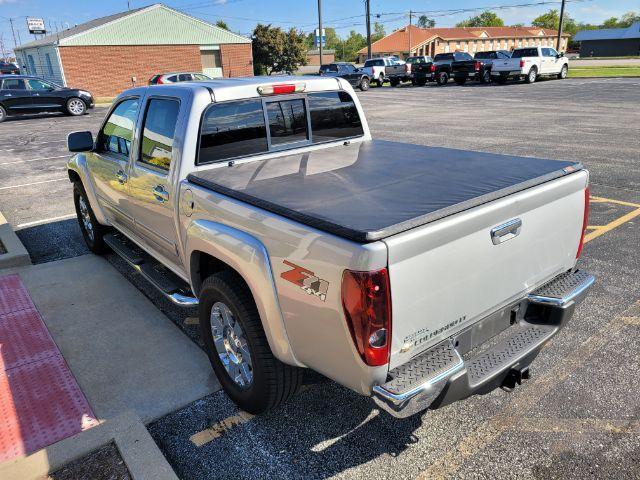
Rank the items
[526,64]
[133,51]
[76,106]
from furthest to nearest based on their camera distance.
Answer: [133,51] → [526,64] → [76,106]

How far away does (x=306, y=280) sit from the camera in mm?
2344

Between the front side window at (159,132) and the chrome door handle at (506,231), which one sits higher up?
the front side window at (159,132)

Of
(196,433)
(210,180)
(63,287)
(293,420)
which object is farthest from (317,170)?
(63,287)

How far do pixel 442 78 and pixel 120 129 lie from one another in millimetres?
33212

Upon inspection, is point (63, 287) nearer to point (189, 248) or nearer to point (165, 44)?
point (189, 248)

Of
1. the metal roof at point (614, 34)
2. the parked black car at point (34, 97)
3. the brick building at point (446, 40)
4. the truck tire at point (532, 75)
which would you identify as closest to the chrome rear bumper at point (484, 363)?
the parked black car at point (34, 97)

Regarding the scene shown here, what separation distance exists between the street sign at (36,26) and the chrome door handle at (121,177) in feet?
233

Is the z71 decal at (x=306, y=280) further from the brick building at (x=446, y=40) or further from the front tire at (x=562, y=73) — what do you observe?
the brick building at (x=446, y=40)

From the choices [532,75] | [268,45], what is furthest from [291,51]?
[532,75]

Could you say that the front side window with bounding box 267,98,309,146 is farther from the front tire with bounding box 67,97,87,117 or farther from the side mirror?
the front tire with bounding box 67,97,87,117

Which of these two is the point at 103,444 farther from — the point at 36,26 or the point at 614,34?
the point at 614,34

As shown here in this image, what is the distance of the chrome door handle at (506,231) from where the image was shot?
2.53 metres

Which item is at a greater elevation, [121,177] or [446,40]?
[446,40]

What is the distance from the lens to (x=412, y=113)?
19.7 meters
